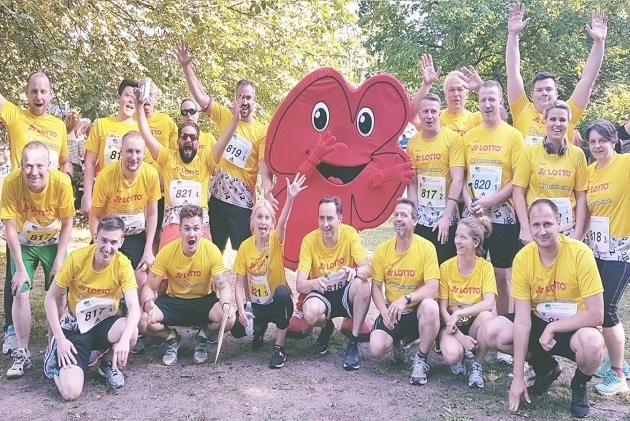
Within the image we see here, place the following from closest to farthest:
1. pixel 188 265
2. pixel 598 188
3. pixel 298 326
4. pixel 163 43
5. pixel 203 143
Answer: pixel 598 188 → pixel 188 265 → pixel 298 326 → pixel 203 143 → pixel 163 43

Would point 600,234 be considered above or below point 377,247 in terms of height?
above

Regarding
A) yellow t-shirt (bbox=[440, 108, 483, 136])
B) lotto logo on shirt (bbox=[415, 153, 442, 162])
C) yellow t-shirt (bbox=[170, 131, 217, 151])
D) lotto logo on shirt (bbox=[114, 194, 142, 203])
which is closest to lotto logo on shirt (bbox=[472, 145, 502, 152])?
lotto logo on shirt (bbox=[415, 153, 442, 162])

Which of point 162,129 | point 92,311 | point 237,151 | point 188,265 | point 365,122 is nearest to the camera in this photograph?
point 92,311

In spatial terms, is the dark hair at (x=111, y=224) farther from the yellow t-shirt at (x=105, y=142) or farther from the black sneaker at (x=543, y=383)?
the black sneaker at (x=543, y=383)

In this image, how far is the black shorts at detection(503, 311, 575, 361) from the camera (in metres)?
3.46

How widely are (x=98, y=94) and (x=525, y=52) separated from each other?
458 inches

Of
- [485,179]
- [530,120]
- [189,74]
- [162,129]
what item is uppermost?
[189,74]

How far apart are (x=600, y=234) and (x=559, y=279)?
54 centimetres

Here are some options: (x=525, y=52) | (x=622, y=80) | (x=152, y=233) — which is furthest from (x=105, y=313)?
(x=622, y=80)

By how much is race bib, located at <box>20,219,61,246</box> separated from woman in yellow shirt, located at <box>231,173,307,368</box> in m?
1.32

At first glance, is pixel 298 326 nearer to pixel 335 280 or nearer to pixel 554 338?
pixel 335 280

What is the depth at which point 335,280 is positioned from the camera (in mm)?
4344

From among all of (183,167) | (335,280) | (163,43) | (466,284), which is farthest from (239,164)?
(163,43)

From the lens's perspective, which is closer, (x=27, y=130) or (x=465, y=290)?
(x=465, y=290)
